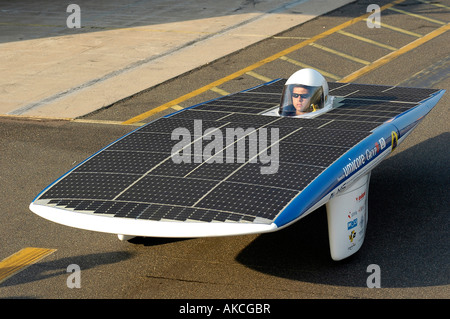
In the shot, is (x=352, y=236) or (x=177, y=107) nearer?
(x=352, y=236)

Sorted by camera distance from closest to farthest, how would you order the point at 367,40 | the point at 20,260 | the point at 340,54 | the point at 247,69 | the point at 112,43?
the point at 20,260 → the point at 247,69 → the point at 340,54 → the point at 367,40 → the point at 112,43

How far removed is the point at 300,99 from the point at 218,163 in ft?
7.89

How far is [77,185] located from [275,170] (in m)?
2.63

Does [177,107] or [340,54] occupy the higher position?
[340,54]

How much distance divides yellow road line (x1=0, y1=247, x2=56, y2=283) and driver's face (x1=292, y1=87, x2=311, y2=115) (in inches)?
171

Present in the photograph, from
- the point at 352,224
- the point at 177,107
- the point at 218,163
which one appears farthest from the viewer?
the point at 177,107

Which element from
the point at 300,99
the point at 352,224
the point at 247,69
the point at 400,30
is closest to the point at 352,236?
the point at 352,224

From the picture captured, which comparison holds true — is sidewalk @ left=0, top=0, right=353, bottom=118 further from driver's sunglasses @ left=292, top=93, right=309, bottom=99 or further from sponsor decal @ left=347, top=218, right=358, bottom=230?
sponsor decal @ left=347, top=218, right=358, bottom=230

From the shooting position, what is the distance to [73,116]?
1753 cm

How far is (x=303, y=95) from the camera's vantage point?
12320 mm

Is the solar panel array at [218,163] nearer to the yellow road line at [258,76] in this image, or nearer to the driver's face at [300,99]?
the driver's face at [300,99]

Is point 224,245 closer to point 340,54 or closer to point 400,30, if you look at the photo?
point 340,54

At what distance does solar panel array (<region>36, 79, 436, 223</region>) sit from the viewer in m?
9.51

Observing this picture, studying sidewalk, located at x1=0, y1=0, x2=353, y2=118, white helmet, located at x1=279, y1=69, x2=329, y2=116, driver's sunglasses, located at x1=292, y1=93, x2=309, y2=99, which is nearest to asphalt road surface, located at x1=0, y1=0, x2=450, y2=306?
sidewalk, located at x1=0, y1=0, x2=353, y2=118
